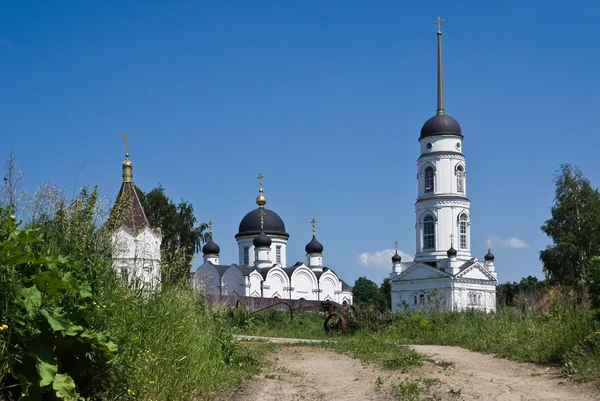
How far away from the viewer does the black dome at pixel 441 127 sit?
6356 centimetres

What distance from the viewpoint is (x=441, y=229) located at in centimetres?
6269

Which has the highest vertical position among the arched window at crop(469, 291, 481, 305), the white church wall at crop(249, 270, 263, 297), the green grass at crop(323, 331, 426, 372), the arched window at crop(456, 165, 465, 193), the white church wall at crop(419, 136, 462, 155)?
the white church wall at crop(419, 136, 462, 155)

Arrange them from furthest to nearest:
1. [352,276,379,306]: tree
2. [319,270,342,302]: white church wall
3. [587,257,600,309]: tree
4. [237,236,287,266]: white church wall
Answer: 1. [352,276,379,306]: tree
2. [237,236,287,266]: white church wall
3. [319,270,342,302]: white church wall
4. [587,257,600,309]: tree

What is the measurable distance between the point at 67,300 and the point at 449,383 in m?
4.26

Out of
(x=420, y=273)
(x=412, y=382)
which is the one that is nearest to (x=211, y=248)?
(x=420, y=273)

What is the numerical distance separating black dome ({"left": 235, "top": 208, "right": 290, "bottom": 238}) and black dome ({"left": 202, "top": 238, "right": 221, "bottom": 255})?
2.32 meters

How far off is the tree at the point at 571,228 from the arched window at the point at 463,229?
51.8 ft

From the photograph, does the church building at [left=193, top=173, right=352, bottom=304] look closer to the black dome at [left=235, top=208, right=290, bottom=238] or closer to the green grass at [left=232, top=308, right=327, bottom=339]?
the black dome at [left=235, top=208, right=290, bottom=238]

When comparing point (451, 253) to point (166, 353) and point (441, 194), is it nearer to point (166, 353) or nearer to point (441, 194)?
point (441, 194)

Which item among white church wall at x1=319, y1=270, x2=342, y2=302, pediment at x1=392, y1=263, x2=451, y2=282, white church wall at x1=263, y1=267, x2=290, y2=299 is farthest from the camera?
white church wall at x1=319, y1=270, x2=342, y2=302

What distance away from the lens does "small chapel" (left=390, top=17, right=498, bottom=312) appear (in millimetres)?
59875

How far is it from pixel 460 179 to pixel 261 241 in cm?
1643

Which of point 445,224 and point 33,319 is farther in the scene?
point 445,224

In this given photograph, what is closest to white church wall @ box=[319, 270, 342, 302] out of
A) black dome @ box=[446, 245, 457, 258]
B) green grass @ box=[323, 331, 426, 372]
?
black dome @ box=[446, 245, 457, 258]
